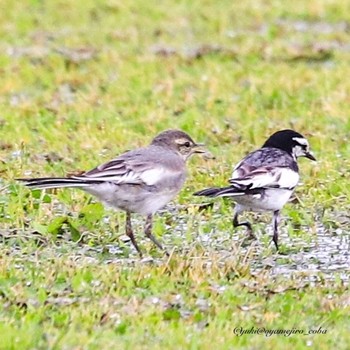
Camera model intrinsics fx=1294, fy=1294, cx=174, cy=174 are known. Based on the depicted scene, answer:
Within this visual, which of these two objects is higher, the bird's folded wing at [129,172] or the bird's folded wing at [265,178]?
the bird's folded wing at [129,172]

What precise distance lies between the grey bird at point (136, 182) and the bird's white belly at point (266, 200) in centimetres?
44

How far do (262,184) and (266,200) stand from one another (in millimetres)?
148

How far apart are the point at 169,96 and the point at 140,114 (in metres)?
0.80

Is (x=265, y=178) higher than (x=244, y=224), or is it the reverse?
(x=265, y=178)

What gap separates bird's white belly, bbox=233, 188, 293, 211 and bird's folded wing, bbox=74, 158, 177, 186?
0.58m

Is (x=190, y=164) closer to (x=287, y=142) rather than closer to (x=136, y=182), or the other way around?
(x=287, y=142)

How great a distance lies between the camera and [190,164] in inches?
401

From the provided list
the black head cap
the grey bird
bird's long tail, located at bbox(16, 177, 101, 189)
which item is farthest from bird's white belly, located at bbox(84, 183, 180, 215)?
the black head cap

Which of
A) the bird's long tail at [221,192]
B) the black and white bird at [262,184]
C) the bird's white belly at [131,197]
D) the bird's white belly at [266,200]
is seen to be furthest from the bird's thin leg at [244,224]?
the bird's white belly at [131,197]

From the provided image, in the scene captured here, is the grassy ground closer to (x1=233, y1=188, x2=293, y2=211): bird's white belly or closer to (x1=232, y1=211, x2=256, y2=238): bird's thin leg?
(x1=232, y1=211, x2=256, y2=238): bird's thin leg

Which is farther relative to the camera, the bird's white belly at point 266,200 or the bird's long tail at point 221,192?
the bird's white belly at point 266,200

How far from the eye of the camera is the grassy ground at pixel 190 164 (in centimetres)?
660

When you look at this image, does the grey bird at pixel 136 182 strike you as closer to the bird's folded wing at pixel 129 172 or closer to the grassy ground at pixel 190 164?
the bird's folded wing at pixel 129 172

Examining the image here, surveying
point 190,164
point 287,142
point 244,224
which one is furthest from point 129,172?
point 190,164
